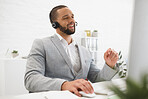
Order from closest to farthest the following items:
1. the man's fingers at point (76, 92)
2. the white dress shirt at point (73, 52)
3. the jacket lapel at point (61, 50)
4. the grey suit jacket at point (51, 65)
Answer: the man's fingers at point (76, 92)
the grey suit jacket at point (51, 65)
the jacket lapel at point (61, 50)
the white dress shirt at point (73, 52)

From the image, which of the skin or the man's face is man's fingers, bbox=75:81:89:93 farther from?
the man's face

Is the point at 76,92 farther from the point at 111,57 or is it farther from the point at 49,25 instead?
the point at 49,25

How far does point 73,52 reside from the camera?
1.31 m

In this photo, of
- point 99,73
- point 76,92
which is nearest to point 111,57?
point 99,73

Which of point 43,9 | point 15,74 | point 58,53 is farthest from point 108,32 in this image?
Answer: point 58,53

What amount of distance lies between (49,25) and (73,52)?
94.8 inches

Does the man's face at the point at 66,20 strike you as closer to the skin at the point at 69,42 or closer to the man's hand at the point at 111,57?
the skin at the point at 69,42

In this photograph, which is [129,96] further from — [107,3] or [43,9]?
[107,3]

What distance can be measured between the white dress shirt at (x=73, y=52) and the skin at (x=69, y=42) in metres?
0.05

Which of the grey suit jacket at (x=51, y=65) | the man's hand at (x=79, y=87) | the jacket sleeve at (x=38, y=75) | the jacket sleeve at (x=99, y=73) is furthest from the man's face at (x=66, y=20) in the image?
the man's hand at (x=79, y=87)

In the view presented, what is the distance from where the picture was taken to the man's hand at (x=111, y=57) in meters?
1.08

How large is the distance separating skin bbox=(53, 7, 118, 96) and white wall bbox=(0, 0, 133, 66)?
6.80 feet

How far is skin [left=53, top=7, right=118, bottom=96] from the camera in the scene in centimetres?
78

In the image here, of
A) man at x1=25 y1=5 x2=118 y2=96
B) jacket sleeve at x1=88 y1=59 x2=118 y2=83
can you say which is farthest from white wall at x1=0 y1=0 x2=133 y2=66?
jacket sleeve at x1=88 y1=59 x2=118 y2=83
